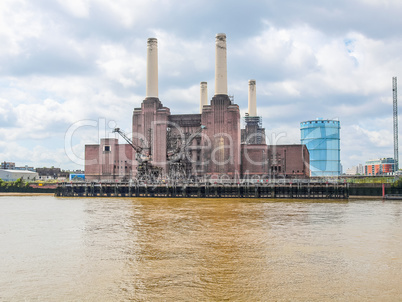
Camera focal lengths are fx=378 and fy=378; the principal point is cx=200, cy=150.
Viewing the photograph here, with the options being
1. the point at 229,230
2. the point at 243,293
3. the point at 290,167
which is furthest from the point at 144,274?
the point at 290,167

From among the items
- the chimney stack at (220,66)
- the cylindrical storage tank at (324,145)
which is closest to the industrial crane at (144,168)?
the chimney stack at (220,66)

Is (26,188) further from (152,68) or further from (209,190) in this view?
(209,190)

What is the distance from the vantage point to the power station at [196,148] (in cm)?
8200

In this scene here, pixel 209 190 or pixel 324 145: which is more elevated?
pixel 324 145

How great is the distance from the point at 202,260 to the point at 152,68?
7008 cm

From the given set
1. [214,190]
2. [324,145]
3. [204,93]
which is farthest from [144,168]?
[324,145]

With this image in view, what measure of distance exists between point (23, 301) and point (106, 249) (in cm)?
824

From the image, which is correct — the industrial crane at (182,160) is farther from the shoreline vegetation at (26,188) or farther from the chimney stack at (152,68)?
the shoreline vegetation at (26,188)

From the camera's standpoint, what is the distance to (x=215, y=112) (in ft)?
271

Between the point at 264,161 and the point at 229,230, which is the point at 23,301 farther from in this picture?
the point at 264,161

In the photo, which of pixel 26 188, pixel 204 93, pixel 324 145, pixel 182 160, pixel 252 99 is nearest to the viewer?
pixel 182 160

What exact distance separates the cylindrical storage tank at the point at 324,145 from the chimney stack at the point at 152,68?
275ft

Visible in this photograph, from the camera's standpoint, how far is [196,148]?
278ft

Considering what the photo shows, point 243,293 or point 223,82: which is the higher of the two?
point 223,82
